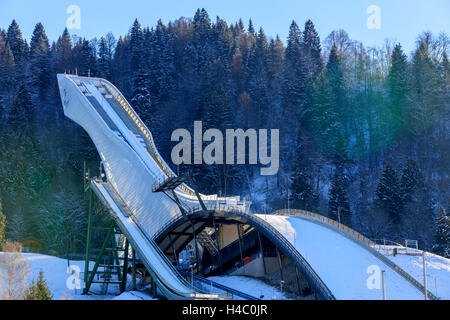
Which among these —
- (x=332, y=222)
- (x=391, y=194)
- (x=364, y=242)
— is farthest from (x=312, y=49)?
(x=364, y=242)

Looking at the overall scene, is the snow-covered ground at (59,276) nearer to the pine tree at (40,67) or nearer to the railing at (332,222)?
the railing at (332,222)

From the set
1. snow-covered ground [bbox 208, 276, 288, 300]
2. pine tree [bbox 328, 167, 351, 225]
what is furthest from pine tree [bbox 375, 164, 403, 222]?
snow-covered ground [bbox 208, 276, 288, 300]

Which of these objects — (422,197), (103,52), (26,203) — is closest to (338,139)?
(422,197)

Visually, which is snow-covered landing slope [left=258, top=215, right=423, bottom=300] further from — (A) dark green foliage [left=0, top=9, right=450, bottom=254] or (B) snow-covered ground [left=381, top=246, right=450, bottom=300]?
(A) dark green foliage [left=0, top=9, right=450, bottom=254]

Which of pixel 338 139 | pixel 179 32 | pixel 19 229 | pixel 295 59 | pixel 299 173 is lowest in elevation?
pixel 19 229

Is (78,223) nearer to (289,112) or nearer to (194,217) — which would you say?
(194,217)

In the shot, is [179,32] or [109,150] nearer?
[109,150]
